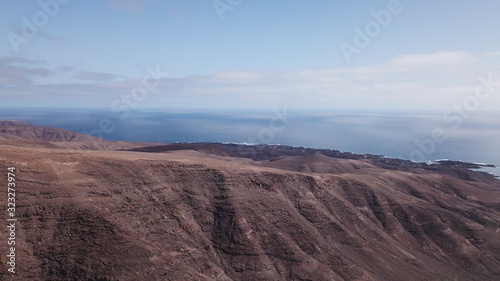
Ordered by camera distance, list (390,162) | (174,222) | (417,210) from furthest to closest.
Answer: (390,162) < (417,210) < (174,222)

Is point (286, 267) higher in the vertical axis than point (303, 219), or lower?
lower

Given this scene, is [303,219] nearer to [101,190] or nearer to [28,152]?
[101,190]

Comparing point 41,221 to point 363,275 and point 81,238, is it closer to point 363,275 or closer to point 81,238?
point 81,238

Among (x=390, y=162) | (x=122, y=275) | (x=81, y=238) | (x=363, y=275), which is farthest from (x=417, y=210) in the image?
(x=390, y=162)

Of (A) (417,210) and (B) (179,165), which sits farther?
(A) (417,210)

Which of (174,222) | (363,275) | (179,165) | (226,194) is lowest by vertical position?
(363,275)

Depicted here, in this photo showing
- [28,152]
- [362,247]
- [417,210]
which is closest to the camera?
[28,152]
